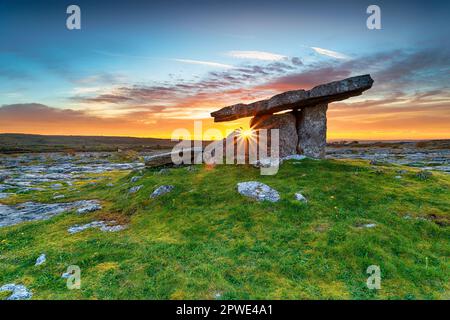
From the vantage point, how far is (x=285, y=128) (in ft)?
104

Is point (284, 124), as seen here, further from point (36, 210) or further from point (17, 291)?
point (36, 210)

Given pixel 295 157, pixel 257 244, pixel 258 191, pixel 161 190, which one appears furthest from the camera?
pixel 295 157

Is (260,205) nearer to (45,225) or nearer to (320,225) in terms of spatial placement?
(320,225)

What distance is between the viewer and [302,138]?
31.7m

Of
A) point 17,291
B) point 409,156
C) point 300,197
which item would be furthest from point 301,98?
point 409,156

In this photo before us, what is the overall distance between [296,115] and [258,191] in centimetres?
1565

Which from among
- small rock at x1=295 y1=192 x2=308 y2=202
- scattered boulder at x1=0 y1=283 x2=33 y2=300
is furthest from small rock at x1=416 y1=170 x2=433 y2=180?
scattered boulder at x1=0 y1=283 x2=33 y2=300

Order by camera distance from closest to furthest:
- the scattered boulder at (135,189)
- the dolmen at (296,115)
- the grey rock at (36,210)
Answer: the grey rock at (36,210) < the scattered boulder at (135,189) < the dolmen at (296,115)

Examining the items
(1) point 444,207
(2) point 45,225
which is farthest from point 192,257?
(1) point 444,207

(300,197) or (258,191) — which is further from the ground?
(258,191)

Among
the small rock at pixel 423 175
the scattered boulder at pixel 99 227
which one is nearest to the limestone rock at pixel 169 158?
the scattered boulder at pixel 99 227

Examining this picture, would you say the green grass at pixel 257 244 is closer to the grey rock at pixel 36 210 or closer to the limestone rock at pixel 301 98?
the grey rock at pixel 36 210

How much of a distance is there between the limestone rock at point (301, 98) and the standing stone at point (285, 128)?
3.19ft

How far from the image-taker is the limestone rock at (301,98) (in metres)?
26.7
